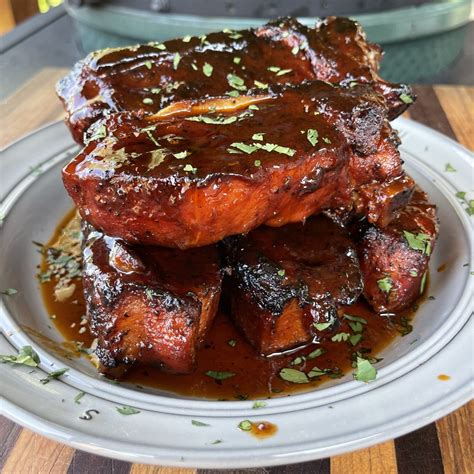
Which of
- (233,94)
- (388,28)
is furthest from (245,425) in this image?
(388,28)

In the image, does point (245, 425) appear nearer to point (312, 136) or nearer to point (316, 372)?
point (316, 372)

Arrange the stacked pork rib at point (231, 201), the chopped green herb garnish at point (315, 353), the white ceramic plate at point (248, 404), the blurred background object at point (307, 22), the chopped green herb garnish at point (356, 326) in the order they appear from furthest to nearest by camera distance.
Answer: the blurred background object at point (307, 22) → the chopped green herb garnish at point (356, 326) → the chopped green herb garnish at point (315, 353) → the stacked pork rib at point (231, 201) → the white ceramic plate at point (248, 404)

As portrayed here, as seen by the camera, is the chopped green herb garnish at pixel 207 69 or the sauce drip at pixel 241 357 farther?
the chopped green herb garnish at pixel 207 69

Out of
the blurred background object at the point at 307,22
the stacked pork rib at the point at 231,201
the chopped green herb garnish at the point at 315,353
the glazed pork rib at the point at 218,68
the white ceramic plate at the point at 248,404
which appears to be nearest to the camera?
the white ceramic plate at the point at 248,404

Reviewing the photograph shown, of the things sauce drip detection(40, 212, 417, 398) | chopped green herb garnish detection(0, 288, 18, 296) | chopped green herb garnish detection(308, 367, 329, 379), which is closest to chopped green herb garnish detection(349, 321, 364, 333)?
sauce drip detection(40, 212, 417, 398)

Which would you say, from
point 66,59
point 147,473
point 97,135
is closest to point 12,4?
point 66,59

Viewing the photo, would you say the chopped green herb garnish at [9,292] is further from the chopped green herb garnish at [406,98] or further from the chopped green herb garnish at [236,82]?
the chopped green herb garnish at [406,98]

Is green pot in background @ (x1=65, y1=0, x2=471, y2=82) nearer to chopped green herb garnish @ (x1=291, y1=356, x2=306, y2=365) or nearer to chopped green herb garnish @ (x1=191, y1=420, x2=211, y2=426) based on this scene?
chopped green herb garnish @ (x1=291, y1=356, x2=306, y2=365)

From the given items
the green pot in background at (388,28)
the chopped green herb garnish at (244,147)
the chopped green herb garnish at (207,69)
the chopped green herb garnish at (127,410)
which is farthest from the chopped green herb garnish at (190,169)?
the green pot in background at (388,28)
